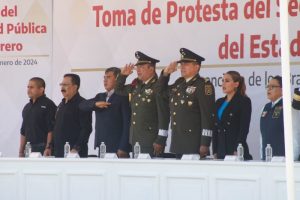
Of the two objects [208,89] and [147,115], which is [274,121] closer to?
[208,89]

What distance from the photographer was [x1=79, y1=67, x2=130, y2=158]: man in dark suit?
1052 centimetres

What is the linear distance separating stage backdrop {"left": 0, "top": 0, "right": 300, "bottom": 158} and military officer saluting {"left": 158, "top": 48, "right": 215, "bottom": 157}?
33.3 inches

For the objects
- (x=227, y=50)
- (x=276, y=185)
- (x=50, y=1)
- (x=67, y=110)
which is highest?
(x=50, y=1)

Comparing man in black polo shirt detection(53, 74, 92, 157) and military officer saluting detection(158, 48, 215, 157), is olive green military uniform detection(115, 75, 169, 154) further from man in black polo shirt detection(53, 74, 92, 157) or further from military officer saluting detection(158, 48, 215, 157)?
man in black polo shirt detection(53, 74, 92, 157)

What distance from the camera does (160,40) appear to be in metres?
11.3

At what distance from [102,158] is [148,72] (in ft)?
4.67

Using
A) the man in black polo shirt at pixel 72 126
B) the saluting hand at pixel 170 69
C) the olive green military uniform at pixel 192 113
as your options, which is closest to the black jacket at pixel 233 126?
the olive green military uniform at pixel 192 113

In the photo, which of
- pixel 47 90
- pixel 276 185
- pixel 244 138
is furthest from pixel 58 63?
pixel 276 185

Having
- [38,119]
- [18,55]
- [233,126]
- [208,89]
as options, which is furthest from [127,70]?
[18,55]

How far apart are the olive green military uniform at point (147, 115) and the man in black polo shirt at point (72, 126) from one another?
743mm

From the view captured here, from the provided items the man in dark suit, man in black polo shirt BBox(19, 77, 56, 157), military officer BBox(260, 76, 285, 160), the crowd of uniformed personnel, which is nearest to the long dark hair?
the crowd of uniformed personnel

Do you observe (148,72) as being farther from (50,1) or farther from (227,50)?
(50,1)

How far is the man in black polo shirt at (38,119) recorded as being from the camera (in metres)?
11.3

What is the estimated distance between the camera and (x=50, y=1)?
1209cm
